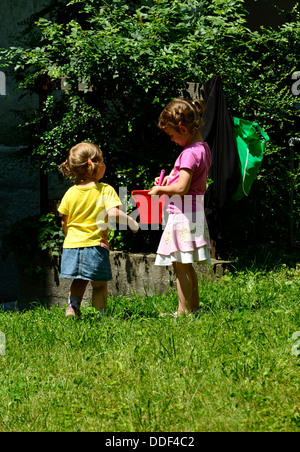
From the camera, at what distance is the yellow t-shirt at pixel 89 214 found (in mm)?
4738

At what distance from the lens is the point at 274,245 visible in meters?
6.93

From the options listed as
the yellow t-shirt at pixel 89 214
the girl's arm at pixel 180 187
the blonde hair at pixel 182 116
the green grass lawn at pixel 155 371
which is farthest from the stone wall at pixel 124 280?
the blonde hair at pixel 182 116

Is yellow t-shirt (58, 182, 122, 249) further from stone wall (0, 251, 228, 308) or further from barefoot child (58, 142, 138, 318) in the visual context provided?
stone wall (0, 251, 228, 308)

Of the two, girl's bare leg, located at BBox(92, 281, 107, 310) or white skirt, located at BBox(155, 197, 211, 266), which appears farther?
girl's bare leg, located at BBox(92, 281, 107, 310)

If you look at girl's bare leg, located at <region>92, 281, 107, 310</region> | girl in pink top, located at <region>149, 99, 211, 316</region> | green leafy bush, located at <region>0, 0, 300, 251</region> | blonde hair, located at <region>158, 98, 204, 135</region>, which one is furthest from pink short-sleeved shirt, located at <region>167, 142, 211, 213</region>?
green leafy bush, located at <region>0, 0, 300, 251</region>

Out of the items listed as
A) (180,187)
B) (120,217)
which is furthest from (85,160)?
(180,187)

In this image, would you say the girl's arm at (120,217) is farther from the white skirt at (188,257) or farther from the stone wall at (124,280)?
the stone wall at (124,280)

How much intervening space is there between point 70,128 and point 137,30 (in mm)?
1184

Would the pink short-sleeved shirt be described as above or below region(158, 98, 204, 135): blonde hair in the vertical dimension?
below

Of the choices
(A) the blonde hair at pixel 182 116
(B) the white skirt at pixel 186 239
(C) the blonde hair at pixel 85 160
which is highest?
(A) the blonde hair at pixel 182 116

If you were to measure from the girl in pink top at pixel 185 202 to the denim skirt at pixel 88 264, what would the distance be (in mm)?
412

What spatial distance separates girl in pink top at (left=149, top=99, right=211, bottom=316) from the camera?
15.3 ft

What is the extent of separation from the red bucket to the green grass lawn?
2.39ft

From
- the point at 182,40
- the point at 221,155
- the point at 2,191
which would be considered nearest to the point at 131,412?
the point at 221,155
